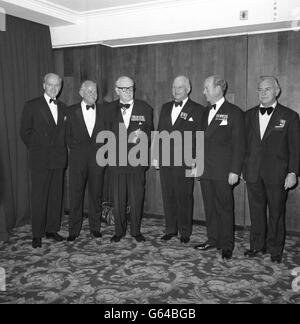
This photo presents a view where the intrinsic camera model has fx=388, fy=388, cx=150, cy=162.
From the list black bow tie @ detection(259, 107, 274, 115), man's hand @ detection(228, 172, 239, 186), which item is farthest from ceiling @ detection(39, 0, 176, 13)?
man's hand @ detection(228, 172, 239, 186)

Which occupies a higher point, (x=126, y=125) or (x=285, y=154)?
(x=126, y=125)

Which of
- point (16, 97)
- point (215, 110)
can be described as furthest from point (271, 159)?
point (16, 97)

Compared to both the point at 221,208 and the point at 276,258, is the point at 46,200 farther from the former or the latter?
the point at 276,258

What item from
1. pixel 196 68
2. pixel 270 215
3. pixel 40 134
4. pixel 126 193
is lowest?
pixel 270 215

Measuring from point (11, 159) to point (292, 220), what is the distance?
139 inches

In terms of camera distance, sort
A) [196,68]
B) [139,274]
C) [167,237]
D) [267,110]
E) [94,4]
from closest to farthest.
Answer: [139,274] → [267,110] → [167,237] → [94,4] → [196,68]

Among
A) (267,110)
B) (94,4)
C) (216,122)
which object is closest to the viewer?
(267,110)

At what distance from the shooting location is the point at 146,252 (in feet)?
13.3

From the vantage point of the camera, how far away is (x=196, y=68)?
4.98m

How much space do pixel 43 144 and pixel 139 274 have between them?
5.75ft

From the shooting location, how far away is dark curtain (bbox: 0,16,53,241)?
4.68 meters

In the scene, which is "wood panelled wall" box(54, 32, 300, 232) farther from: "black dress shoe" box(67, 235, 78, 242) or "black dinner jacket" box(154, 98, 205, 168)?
"black dress shoe" box(67, 235, 78, 242)
